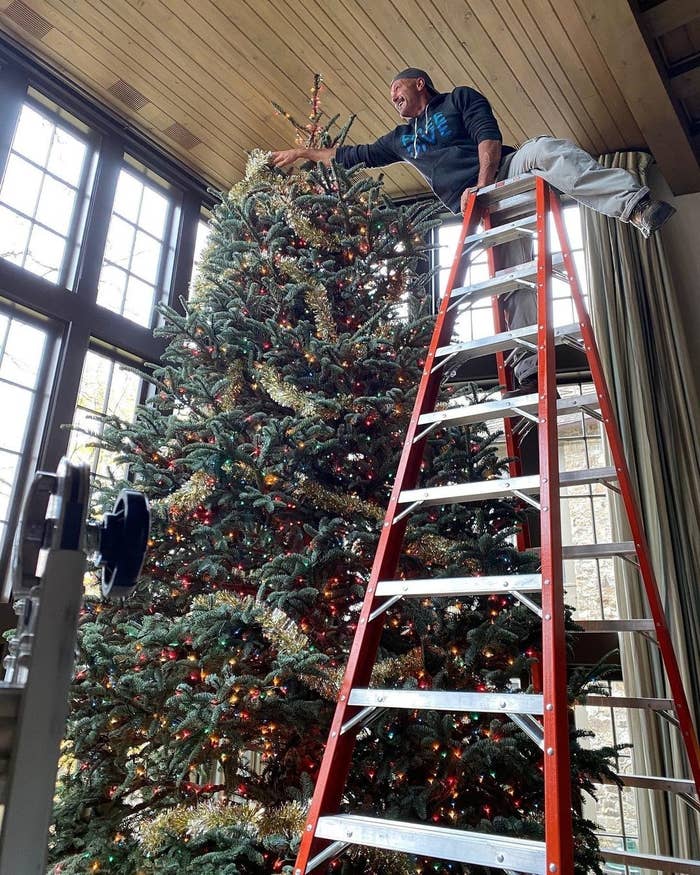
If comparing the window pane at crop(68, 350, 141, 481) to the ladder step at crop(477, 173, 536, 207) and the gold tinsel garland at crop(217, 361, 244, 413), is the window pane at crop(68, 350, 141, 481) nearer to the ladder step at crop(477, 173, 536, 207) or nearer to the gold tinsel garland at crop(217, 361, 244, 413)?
the gold tinsel garland at crop(217, 361, 244, 413)

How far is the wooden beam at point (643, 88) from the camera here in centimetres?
320

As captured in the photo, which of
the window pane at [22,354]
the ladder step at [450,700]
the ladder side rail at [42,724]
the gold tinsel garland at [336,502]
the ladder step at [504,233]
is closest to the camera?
the ladder side rail at [42,724]

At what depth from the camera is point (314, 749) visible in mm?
1907

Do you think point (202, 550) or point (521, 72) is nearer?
point (202, 550)

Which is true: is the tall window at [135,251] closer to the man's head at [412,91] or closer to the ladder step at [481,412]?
the man's head at [412,91]

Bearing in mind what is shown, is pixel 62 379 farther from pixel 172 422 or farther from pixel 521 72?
pixel 521 72

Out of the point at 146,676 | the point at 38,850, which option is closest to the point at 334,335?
the point at 146,676

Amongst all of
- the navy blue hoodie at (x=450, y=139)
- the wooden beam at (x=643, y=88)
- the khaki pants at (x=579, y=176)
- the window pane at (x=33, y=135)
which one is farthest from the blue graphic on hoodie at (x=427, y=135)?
the window pane at (x=33, y=135)

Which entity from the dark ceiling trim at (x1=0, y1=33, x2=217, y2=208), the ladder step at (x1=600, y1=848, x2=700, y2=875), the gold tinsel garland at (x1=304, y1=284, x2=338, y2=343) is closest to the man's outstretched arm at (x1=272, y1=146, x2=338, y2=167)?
the dark ceiling trim at (x1=0, y1=33, x2=217, y2=208)

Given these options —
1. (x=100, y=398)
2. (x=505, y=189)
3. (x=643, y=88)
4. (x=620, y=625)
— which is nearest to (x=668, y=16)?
(x=643, y=88)

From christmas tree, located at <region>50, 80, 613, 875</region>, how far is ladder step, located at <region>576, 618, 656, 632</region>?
326 millimetres

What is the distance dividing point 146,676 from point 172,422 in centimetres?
90

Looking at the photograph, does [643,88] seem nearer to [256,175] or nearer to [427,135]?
[427,135]

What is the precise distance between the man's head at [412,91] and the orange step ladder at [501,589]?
70cm
